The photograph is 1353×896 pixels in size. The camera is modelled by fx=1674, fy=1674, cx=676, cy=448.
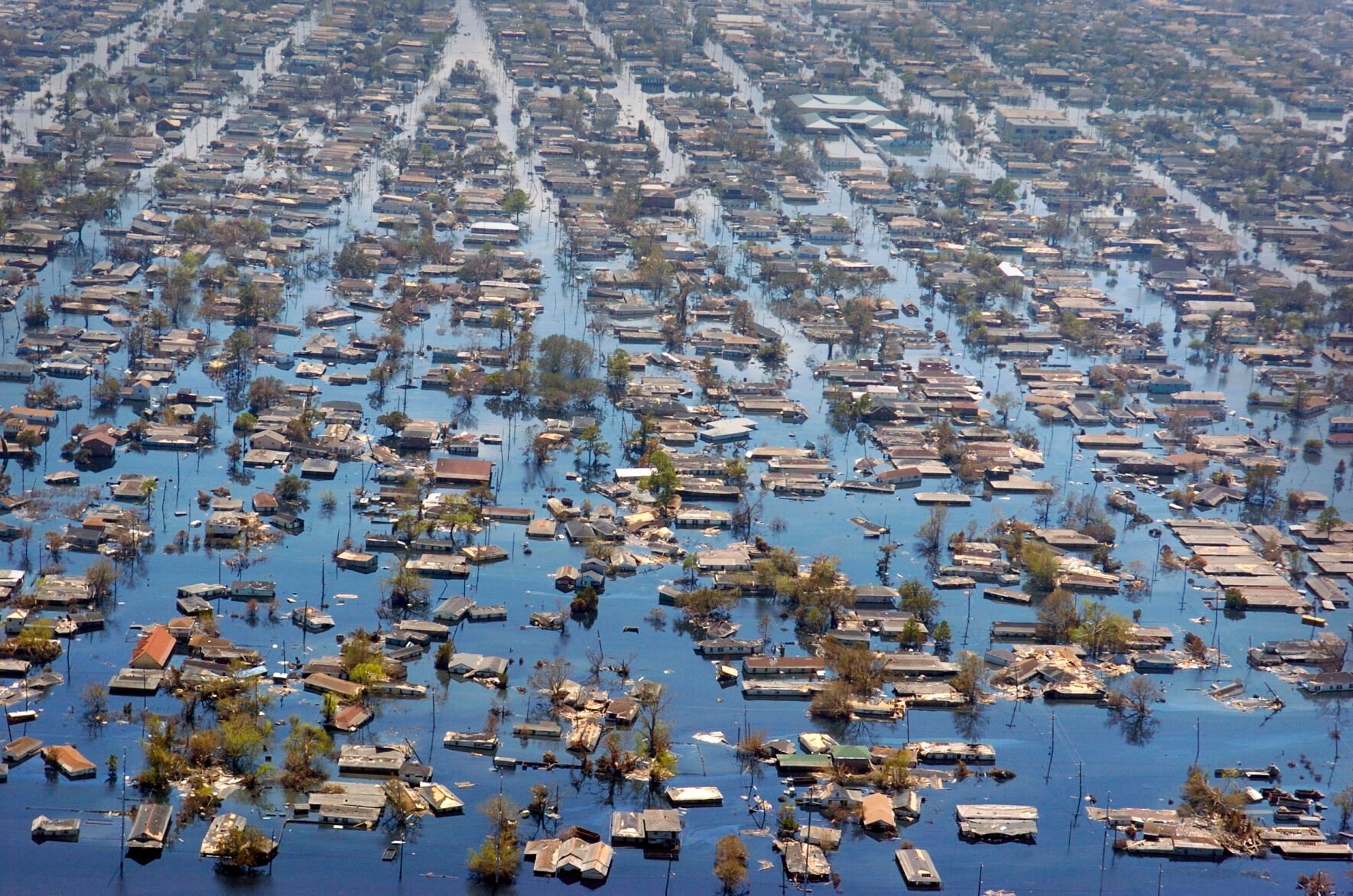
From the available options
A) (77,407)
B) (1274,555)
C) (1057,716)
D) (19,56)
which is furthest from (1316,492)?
(19,56)

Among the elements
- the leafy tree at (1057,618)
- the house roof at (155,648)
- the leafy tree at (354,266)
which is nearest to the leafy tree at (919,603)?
the leafy tree at (1057,618)

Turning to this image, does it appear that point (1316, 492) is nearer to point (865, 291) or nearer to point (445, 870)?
point (865, 291)

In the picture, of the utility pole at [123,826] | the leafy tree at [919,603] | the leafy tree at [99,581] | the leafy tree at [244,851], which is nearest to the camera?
the leafy tree at [244,851]

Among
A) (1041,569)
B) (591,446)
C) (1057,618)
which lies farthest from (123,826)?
(1041,569)

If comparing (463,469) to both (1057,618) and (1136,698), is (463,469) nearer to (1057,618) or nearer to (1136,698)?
(1057,618)

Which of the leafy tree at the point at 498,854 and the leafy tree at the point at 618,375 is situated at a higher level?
the leafy tree at the point at 618,375

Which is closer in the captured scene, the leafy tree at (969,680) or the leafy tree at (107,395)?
the leafy tree at (969,680)

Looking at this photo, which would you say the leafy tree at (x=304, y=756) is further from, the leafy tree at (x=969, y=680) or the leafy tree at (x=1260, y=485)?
the leafy tree at (x=1260, y=485)
